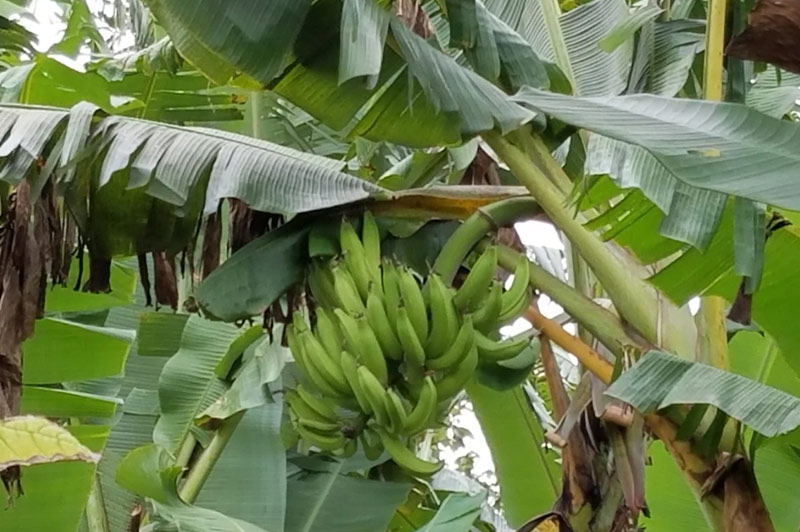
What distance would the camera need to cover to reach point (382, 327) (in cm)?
88

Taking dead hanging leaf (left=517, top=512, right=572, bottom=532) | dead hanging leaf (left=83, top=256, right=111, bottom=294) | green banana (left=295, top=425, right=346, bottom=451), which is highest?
dead hanging leaf (left=83, top=256, right=111, bottom=294)

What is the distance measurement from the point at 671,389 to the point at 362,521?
1.87 feet

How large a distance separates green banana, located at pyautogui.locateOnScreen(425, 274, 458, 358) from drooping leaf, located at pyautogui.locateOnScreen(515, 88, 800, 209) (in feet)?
0.82

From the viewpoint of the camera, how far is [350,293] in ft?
2.94

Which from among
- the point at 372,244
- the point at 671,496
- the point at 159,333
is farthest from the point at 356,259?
the point at 671,496

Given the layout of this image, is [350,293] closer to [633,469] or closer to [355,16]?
[355,16]

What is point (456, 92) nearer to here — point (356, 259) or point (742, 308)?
point (356, 259)

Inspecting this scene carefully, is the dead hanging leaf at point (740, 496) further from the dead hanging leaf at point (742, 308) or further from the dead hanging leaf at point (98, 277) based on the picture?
the dead hanging leaf at point (98, 277)

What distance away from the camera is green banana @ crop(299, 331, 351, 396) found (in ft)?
2.92

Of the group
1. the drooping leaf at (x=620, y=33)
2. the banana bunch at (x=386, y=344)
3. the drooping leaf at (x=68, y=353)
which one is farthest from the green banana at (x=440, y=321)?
the drooping leaf at (x=68, y=353)

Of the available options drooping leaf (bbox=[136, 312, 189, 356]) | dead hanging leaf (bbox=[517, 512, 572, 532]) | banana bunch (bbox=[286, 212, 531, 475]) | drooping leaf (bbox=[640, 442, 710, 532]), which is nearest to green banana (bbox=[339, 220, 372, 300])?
banana bunch (bbox=[286, 212, 531, 475])

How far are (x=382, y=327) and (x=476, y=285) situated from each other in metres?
0.11

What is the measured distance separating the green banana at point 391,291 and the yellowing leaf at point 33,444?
313 millimetres

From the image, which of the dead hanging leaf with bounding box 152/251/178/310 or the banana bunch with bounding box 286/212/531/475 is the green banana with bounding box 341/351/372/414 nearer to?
the banana bunch with bounding box 286/212/531/475
